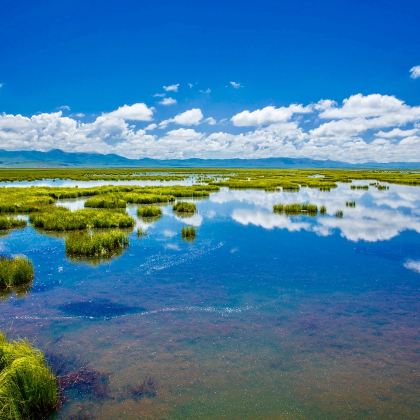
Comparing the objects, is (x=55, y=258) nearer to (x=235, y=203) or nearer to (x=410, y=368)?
(x=410, y=368)

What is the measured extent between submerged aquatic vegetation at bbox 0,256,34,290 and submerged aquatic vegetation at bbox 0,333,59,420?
7.57 metres

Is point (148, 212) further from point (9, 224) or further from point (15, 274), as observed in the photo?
point (15, 274)

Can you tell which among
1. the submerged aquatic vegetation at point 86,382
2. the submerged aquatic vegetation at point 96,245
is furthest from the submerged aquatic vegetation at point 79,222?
the submerged aquatic vegetation at point 86,382

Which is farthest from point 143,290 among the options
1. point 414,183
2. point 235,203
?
point 414,183

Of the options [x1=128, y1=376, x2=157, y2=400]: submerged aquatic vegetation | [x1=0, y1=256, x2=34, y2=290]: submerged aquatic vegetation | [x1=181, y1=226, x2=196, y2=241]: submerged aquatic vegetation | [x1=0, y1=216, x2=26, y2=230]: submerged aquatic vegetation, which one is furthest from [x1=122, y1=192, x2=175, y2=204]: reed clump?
[x1=128, y1=376, x2=157, y2=400]: submerged aquatic vegetation

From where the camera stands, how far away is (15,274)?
1463cm

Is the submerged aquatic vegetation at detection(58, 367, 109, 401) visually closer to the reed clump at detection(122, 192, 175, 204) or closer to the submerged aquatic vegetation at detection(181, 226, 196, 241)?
the submerged aquatic vegetation at detection(181, 226, 196, 241)

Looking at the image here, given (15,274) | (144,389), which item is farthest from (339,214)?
(144,389)

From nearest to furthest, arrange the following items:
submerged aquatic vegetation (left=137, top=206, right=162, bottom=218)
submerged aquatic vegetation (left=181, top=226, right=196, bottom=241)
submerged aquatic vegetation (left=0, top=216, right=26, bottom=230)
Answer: submerged aquatic vegetation (left=181, top=226, right=196, bottom=241), submerged aquatic vegetation (left=0, top=216, right=26, bottom=230), submerged aquatic vegetation (left=137, top=206, right=162, bottom=218)

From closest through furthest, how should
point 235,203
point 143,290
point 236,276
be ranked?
point 143,290 < point 236,276 < point 235,203

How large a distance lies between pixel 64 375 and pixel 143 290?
5.77m

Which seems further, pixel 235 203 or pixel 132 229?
pixel 235 203

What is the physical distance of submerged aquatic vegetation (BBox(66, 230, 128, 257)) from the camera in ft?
63.4

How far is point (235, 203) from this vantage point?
4291cm
